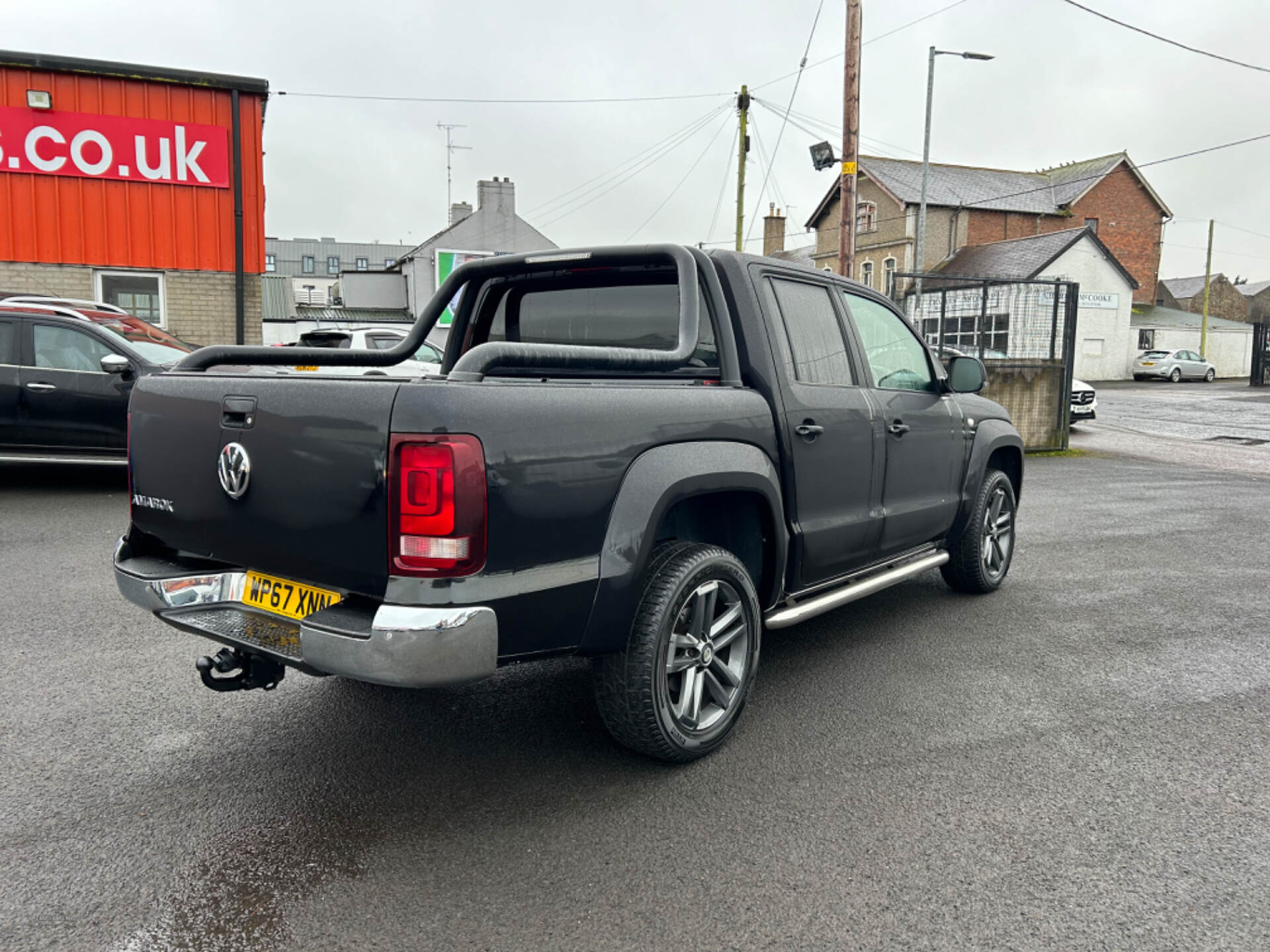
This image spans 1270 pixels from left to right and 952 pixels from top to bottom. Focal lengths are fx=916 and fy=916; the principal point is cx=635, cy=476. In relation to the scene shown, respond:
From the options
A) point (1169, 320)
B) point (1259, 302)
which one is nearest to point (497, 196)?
point (1169, 320)

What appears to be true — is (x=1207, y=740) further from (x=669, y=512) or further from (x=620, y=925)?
(x=620, y=925)

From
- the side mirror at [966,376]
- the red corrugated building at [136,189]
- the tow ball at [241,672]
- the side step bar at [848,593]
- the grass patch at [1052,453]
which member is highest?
the red corrugated building at [136,189]

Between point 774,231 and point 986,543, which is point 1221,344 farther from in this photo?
point 986,543

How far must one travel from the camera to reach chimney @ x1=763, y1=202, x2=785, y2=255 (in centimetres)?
4925

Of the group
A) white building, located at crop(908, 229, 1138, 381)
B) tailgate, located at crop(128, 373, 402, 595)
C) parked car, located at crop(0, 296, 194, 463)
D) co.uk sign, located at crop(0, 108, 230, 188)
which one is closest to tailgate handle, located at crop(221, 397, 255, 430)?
tailgate, located at crop(128, 373, 402, 595)

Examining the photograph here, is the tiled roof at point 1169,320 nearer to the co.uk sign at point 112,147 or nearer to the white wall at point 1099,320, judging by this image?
the white wall at point 1099,320

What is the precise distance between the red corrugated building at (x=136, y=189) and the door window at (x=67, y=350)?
21.2 ft

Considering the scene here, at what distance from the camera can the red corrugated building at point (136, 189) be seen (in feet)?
46.7

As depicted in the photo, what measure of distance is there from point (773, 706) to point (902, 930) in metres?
1.53

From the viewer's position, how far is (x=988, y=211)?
1741 inches

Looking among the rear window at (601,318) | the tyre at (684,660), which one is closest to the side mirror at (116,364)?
the rear window at (601,318)

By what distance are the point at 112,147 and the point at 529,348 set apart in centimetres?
1486

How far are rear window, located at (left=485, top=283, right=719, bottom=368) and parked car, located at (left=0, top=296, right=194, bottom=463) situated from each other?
5721 mm

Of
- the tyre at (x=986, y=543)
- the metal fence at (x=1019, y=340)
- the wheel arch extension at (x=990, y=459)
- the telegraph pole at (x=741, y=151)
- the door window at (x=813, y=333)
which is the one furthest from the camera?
the telegraph pole at (x=741, y=151)
